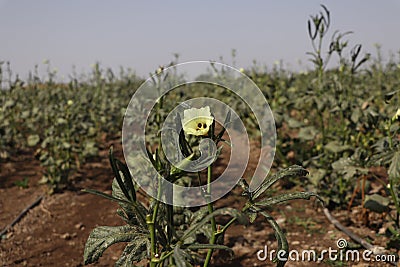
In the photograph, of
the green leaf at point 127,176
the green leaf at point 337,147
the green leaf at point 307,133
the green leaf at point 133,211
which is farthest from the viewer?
the green leaf at point 307,133

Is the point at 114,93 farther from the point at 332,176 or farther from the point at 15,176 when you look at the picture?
the point at 332,176

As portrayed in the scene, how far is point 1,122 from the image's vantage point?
19.2ft

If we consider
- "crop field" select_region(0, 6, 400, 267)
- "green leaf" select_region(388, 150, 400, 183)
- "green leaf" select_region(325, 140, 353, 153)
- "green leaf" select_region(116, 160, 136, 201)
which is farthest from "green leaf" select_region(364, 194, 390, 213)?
"green leaf" select_region(116, 160, 136, 201)

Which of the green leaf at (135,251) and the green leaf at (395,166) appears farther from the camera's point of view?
the green leaf at (395,166)

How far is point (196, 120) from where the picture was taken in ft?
4.45

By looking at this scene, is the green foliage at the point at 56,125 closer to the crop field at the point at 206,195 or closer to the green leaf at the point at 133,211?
the crop field at the point at 206,195

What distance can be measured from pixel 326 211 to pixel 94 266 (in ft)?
6.01

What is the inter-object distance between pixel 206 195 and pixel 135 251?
28cm

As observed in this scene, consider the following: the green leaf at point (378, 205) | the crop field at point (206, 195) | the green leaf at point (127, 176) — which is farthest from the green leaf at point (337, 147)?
the green leaf at point (127, 176)

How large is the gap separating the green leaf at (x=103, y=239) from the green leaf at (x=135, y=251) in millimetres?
21

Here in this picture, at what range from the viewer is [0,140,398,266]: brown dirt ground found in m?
3.05

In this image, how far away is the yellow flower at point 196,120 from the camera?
1336mm

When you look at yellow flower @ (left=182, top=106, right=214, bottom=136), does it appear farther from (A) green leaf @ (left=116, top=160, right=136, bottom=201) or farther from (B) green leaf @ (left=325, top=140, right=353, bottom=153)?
(B) green leaf @ (left=325, top=140, right=353, bottom=153)

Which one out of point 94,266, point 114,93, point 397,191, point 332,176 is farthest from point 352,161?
point 114,93
